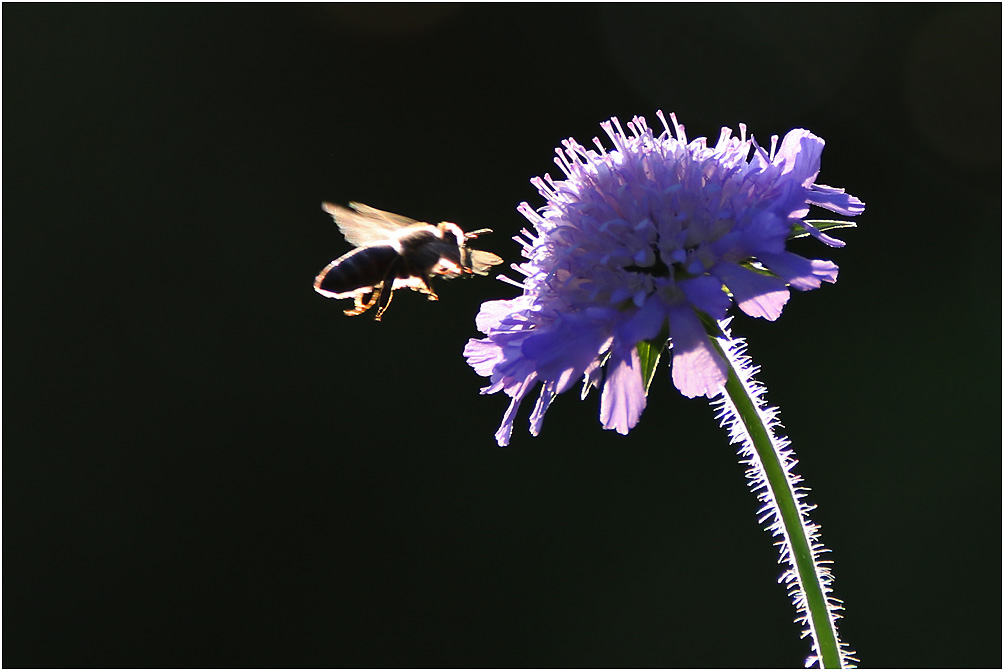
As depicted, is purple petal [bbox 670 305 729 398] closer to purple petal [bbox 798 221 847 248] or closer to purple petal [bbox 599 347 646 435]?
purple petal [bbox 599 347 646 435]

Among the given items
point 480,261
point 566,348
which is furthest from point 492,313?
point 566,348

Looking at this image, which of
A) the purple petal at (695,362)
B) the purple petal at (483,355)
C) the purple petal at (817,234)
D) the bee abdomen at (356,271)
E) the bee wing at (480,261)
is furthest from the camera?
the bee wing at (480,261)

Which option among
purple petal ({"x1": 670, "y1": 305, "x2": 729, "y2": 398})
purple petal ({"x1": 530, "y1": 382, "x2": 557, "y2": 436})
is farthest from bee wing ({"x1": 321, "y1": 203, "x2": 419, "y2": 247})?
purple petal ({"x1": 670, "y1": 305, "x2": 729, "y2": 398})

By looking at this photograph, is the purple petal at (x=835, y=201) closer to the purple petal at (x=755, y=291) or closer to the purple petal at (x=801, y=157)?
the purple petal at (x=801, y=157)

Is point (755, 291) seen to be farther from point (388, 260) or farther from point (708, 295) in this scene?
point (388, 260)

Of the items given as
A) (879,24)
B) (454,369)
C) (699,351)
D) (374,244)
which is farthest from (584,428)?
(699,351)

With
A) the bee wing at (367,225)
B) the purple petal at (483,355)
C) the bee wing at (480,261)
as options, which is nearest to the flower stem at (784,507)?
the purple petal at (483,355)
